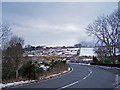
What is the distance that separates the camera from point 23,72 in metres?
15.1

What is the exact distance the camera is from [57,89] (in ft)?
30.3

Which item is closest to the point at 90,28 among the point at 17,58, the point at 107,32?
the point at 107,32

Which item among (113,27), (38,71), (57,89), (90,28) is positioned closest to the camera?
(57,89)

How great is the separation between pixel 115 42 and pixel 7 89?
29.6 metres

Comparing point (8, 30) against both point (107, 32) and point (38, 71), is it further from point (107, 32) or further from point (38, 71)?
point (107, 32)

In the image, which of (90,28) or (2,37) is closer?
(2,37)

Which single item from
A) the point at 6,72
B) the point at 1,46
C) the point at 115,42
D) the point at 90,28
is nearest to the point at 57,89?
the point at 6,72

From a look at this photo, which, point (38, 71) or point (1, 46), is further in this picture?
point (1, 46)

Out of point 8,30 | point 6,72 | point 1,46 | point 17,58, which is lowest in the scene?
point 6,72

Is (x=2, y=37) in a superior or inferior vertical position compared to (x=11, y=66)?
superior

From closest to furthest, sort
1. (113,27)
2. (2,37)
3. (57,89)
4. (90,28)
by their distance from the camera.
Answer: (57,89)
(2,37)
(113,27)
(90,28)

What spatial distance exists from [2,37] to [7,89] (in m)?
8.86

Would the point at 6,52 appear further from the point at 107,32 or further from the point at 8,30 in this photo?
the point at 107,32

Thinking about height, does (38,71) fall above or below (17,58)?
below
